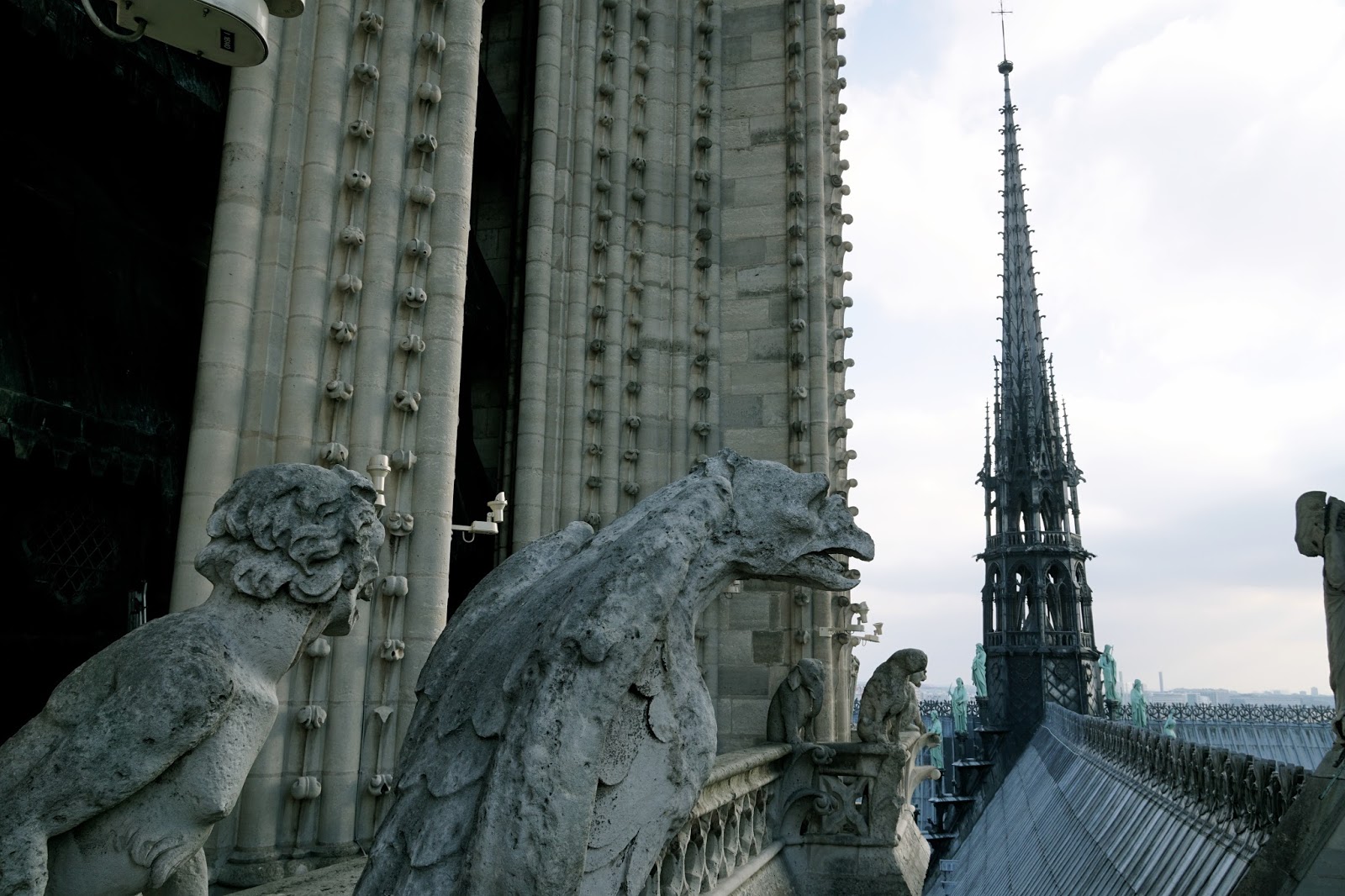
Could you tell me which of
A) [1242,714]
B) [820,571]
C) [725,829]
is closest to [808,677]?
[725,829]

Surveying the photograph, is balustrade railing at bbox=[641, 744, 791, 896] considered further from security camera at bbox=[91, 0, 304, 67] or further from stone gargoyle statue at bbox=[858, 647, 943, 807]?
security camera at bbox=[91, 0, 304, 67]

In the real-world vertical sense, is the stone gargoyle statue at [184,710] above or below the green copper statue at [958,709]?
above

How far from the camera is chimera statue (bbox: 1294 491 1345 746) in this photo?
6.54 metres

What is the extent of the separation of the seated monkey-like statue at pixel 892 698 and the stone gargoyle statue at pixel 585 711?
724cm

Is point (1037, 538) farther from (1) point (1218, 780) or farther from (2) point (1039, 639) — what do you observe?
(1) point (1218, 780)

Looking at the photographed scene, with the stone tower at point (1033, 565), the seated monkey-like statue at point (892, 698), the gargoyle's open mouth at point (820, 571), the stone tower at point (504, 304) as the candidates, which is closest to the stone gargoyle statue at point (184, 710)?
the gargoyle's open mouth at point (820, 571)

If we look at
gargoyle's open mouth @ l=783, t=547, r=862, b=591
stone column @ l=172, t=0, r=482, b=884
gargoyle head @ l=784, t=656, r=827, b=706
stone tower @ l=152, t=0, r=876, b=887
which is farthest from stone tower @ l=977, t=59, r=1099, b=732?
gargoyle's open mouth @ l=783, t=547, r=862, b=591

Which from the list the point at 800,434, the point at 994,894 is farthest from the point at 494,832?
the point at 994,894

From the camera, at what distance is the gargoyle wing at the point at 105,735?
6.68 feet

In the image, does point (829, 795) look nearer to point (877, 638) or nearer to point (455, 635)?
point (877, 638)

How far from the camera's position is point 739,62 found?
11445 millimetres

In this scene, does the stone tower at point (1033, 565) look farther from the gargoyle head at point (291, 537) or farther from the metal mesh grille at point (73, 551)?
the gargoyle head at point (291, 537)

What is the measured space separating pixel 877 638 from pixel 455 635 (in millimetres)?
11132

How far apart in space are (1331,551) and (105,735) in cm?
693
